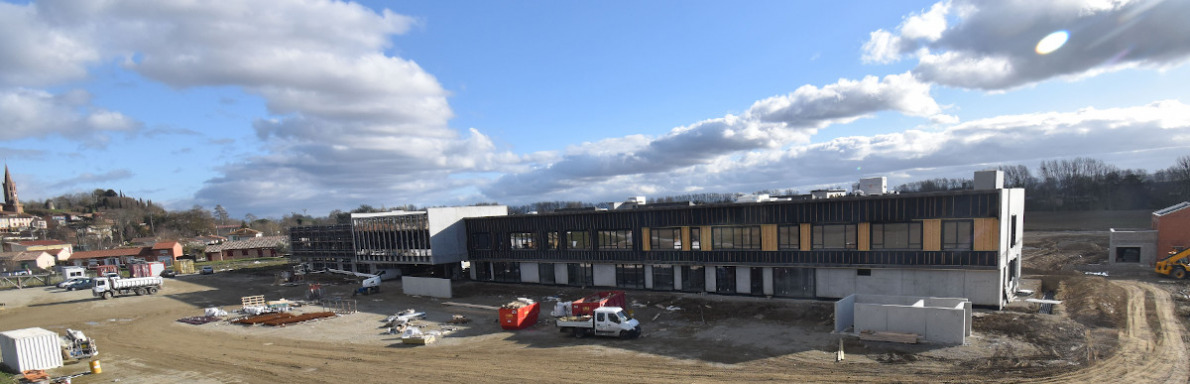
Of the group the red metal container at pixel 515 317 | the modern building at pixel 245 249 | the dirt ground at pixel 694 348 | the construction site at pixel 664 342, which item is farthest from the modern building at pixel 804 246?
the modern building at pixel 245 249

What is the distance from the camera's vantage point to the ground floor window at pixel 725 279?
3600cm

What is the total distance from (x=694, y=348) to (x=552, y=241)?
74.7ft

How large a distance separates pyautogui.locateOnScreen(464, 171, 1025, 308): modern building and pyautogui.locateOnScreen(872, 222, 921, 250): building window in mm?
52

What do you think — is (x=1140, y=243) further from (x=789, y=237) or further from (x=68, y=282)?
(x=68, y=282)

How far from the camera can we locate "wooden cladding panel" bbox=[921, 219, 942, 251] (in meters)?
28.6

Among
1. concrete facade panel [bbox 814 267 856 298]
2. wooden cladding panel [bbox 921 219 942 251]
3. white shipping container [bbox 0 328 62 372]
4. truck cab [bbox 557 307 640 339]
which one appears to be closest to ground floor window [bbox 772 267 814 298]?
concrete facade panel [bbox 814 267 856 298]

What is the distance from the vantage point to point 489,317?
3359 cm

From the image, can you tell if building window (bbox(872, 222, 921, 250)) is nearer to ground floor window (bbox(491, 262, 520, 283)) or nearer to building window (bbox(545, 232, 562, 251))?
building window (bbox(545, 232, 562, 251))

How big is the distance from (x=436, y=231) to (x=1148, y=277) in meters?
56.7

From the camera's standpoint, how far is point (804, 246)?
32.8m

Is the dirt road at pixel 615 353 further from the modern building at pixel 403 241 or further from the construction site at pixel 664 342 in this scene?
the modern building at pixel 403 241

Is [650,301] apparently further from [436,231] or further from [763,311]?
[436,231]

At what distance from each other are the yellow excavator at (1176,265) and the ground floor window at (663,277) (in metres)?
35.0

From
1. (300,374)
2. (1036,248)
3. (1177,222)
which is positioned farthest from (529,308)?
(1036,248)
